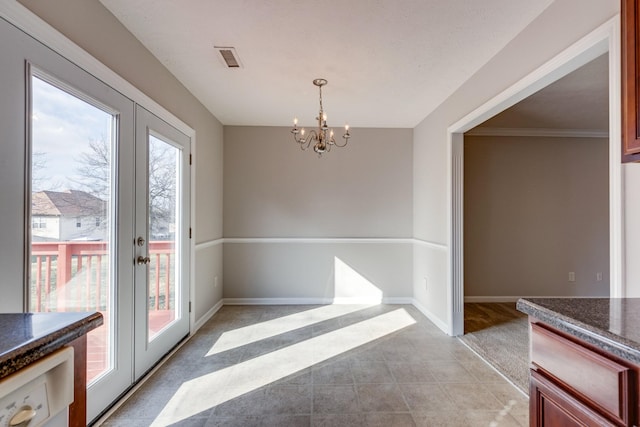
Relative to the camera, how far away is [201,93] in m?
3.13

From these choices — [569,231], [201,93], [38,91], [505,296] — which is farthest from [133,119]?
[569,231]

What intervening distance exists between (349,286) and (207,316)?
6.17 ft

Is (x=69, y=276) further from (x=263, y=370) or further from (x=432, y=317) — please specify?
(x=432, y=317)

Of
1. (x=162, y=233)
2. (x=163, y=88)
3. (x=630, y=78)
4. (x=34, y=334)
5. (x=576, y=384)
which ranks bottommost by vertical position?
(x=576, y=384)

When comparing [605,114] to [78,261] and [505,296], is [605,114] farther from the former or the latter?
[78,261]

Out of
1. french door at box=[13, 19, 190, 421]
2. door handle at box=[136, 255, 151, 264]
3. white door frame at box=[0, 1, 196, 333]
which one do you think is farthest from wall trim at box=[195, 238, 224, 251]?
white door frame at box=[0, 1, 196, 333]

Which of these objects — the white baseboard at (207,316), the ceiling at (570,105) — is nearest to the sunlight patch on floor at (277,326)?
the white baseboard at (207,316)

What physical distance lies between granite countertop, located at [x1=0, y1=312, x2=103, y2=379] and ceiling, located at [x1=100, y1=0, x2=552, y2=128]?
1.82 metres

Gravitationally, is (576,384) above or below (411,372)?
above

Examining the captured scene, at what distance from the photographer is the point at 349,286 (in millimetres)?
4258

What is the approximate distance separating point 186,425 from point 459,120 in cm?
324

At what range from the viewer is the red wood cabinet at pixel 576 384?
74 cm

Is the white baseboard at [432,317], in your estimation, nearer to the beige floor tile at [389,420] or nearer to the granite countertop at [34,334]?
the beige floor tile at [389,420]

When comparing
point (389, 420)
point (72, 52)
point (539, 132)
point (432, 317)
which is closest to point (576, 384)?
point (389, 420)
